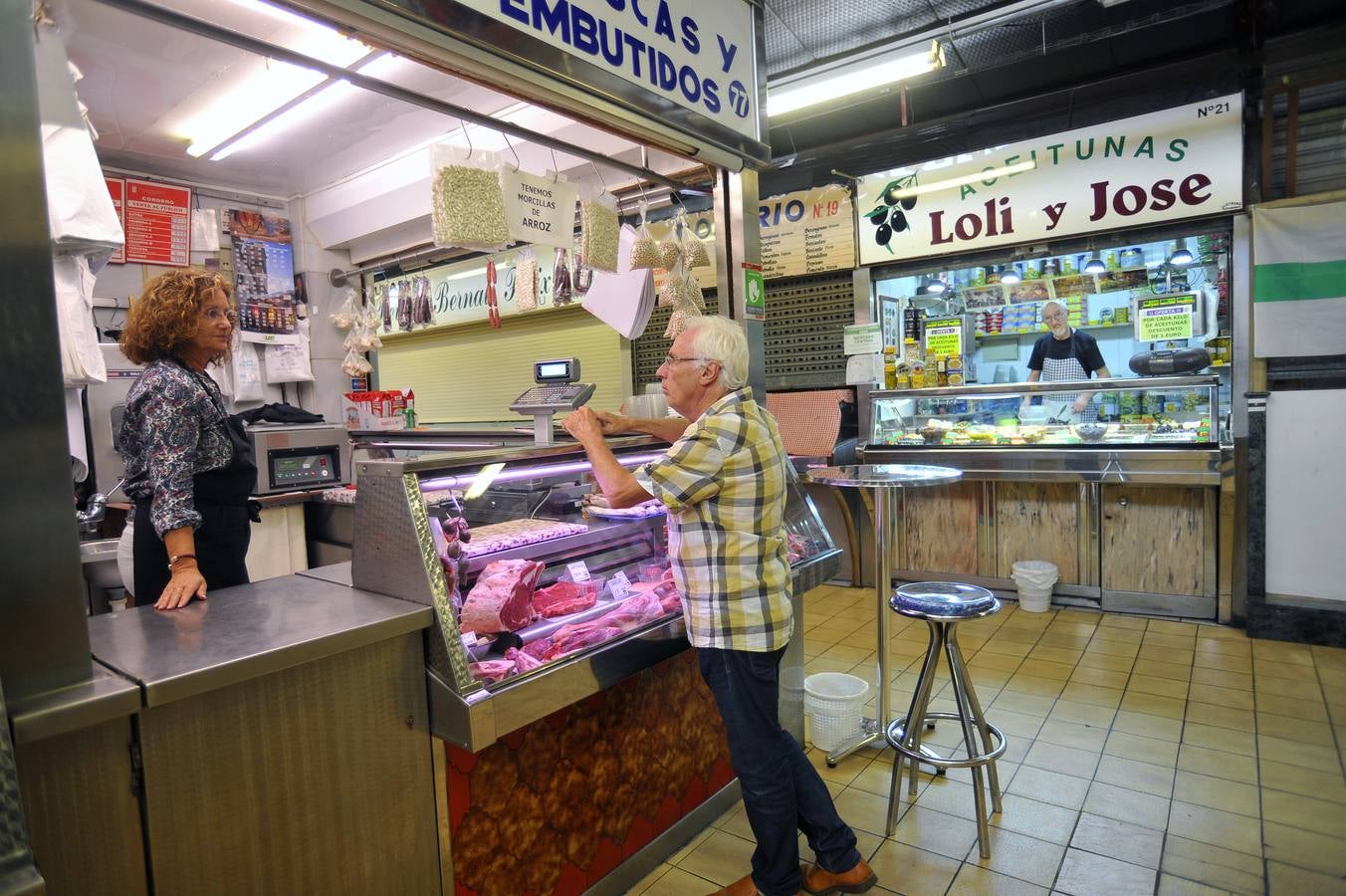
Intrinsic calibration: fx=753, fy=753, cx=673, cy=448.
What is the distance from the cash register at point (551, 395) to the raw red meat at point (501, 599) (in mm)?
511

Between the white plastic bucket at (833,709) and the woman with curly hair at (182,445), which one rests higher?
the woman with curly hair at (182,445)

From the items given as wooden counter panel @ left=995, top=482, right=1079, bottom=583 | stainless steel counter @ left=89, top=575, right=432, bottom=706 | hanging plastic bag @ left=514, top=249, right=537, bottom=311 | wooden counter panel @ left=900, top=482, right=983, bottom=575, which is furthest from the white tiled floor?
hanging plastic bag @ left=514, top=249, right=537, bottom=311

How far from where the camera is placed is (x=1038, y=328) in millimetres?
6953

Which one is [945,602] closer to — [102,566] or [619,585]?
[619,585]

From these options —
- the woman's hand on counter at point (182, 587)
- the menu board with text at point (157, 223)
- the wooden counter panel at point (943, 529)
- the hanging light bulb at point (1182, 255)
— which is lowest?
the wooden counter panel at point (943, 529)

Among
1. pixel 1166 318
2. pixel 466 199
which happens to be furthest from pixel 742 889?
pixel 1166 318

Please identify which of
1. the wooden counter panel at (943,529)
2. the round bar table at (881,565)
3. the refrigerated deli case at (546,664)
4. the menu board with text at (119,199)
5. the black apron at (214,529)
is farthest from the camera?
the menu board with text at (119,199)

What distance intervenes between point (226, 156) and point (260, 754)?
6.36 metres

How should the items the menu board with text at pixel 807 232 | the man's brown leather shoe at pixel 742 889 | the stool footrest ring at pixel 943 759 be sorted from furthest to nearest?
the menu board with text at pixel 807 232
the stool footrest ring at pixel 943 759
the man's brown leather shoe at pixel 742 889

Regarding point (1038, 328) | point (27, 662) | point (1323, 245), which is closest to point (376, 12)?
point (27, 662)

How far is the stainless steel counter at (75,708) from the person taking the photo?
4.45 ft

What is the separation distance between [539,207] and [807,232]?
401 cm

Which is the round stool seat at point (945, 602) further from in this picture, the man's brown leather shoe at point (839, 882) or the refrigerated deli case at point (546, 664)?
the man's brown leather shoe at point (839, 882)

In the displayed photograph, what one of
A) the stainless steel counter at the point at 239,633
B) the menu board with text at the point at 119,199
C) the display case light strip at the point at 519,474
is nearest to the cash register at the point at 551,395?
the display case light strip at the point at 519,474
